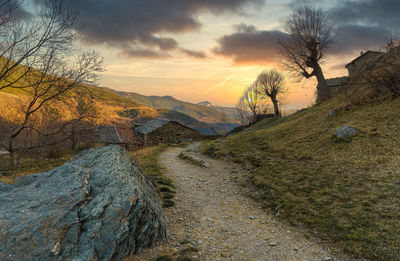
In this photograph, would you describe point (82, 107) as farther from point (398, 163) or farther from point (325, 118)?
point (325, 118)

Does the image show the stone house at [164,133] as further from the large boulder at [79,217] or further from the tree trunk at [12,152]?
the large boulder at [79,217]

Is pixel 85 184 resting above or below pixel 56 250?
above

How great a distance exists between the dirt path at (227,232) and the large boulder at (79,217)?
2.83 ft

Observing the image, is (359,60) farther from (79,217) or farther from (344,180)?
(79,217)

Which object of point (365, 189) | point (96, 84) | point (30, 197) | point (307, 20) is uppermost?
point (307, 20)

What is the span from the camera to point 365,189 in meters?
7.40

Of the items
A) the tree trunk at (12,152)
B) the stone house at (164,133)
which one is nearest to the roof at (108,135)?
→ the stone house at (164,133)

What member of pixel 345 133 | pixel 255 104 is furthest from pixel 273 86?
pixel 345 133

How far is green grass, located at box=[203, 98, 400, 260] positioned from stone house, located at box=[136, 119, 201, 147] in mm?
28185

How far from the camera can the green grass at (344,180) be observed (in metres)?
5.60

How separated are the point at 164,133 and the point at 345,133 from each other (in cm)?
3551

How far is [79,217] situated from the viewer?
13.9 feet

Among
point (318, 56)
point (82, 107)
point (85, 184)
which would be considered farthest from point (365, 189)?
point (318, 56)

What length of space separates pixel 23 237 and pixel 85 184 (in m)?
Answer: 1.68
